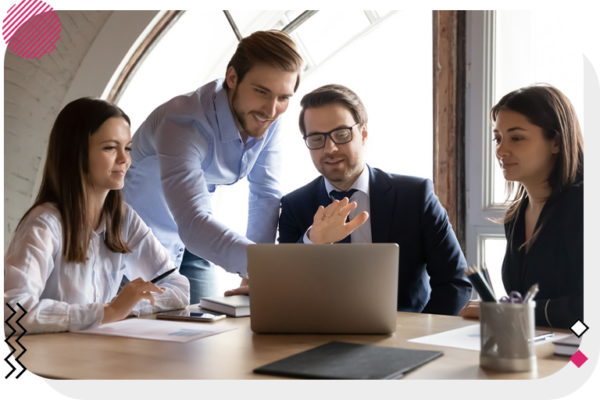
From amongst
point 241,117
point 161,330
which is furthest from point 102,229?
point 241,117

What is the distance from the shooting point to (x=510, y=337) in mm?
858

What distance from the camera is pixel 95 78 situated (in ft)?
→ 10.5

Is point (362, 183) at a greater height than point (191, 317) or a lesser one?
greater

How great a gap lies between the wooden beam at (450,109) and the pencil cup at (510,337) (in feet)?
6.30

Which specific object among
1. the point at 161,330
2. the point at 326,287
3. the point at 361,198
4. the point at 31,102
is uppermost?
the point at 31,102

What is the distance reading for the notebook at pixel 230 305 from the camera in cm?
143

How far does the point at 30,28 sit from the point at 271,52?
0.76 meters

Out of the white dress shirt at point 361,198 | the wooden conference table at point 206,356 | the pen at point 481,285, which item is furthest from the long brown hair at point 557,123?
the pen at point 481,285

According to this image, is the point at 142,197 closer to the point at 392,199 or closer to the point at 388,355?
the point at 392,199

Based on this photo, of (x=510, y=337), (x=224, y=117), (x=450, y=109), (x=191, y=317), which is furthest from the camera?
(x=450, y=109)

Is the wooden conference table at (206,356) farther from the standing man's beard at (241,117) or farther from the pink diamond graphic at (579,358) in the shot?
the standing man's beard at (241,117)

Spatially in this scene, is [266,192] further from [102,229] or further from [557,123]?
[557,123]

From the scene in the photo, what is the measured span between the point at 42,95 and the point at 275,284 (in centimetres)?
261

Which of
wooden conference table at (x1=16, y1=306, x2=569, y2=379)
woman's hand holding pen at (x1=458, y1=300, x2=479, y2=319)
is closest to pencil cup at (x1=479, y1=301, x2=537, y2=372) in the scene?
wooden conference table at (x1=16, y1=306, x2=569, y2=379)
